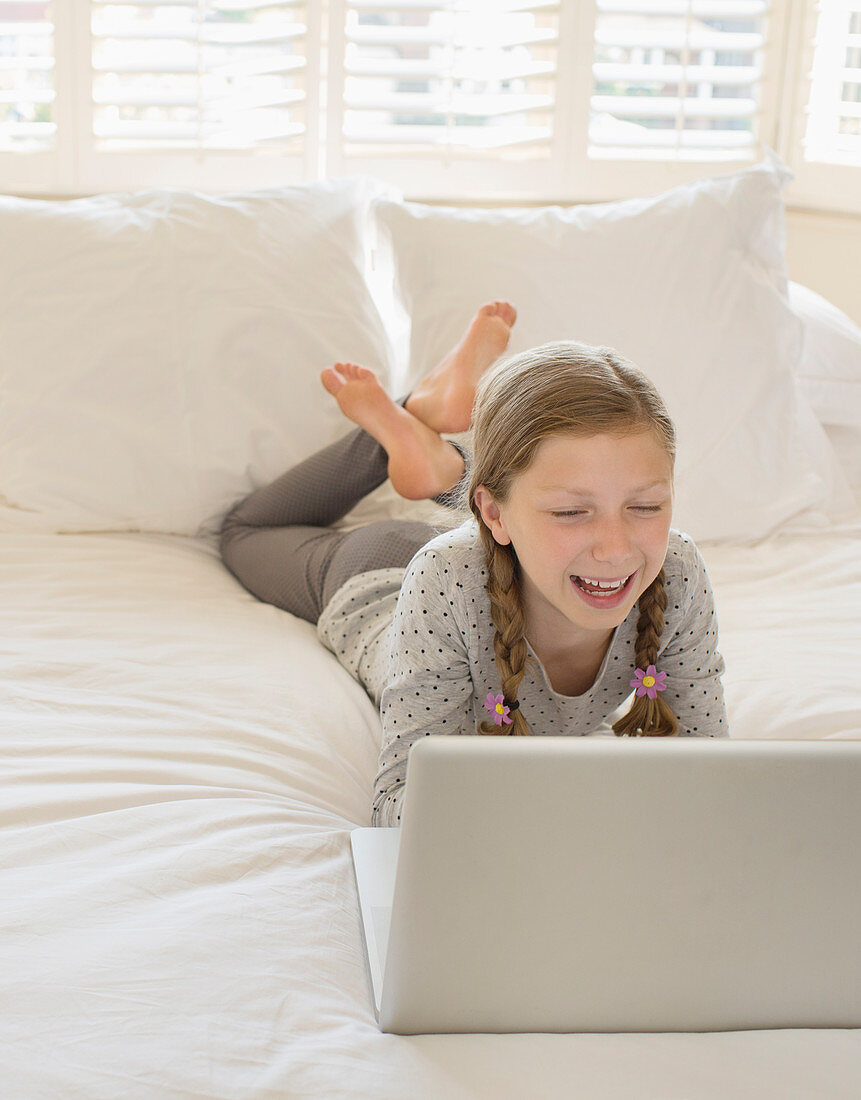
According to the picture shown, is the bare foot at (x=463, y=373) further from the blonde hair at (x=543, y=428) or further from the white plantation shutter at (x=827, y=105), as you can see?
the white plantation shutter at (x=827, y=105)

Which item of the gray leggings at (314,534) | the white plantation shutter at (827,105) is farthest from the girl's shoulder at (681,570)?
the white plantation shutter at (827,105)

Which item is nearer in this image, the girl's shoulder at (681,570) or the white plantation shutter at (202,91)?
the girl's shoulder at (681,570)

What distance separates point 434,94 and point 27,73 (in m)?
0.71

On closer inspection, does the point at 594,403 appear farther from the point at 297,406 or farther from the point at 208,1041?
the point at 297,406

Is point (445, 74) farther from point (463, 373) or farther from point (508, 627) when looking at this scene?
point (508, 627)

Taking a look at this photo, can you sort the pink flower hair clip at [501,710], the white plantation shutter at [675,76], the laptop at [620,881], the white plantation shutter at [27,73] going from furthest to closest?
the white plantation shutter at [675,76], the white plantation shutter at [27,73], the pink flower hair clip at [501,710], the laptop at [620,881]

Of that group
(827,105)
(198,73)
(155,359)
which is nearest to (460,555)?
(155,359)

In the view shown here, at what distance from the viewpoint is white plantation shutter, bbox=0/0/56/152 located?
1.94m

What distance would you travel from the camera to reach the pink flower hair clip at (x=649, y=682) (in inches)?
39.2

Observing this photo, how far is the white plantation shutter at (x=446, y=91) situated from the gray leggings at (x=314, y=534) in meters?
0.82

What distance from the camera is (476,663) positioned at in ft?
3.35

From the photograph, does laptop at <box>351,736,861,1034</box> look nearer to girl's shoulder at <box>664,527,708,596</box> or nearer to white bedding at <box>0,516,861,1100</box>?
white bedding at <box>0,516,861,1100</box>

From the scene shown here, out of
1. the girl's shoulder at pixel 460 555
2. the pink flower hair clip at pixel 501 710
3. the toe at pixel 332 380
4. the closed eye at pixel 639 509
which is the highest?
the closed eye at pixel 639 509

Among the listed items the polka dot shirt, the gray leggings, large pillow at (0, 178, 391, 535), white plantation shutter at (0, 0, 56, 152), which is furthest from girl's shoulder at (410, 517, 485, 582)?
white plantation shutter at (0, 0, 56, 152)
